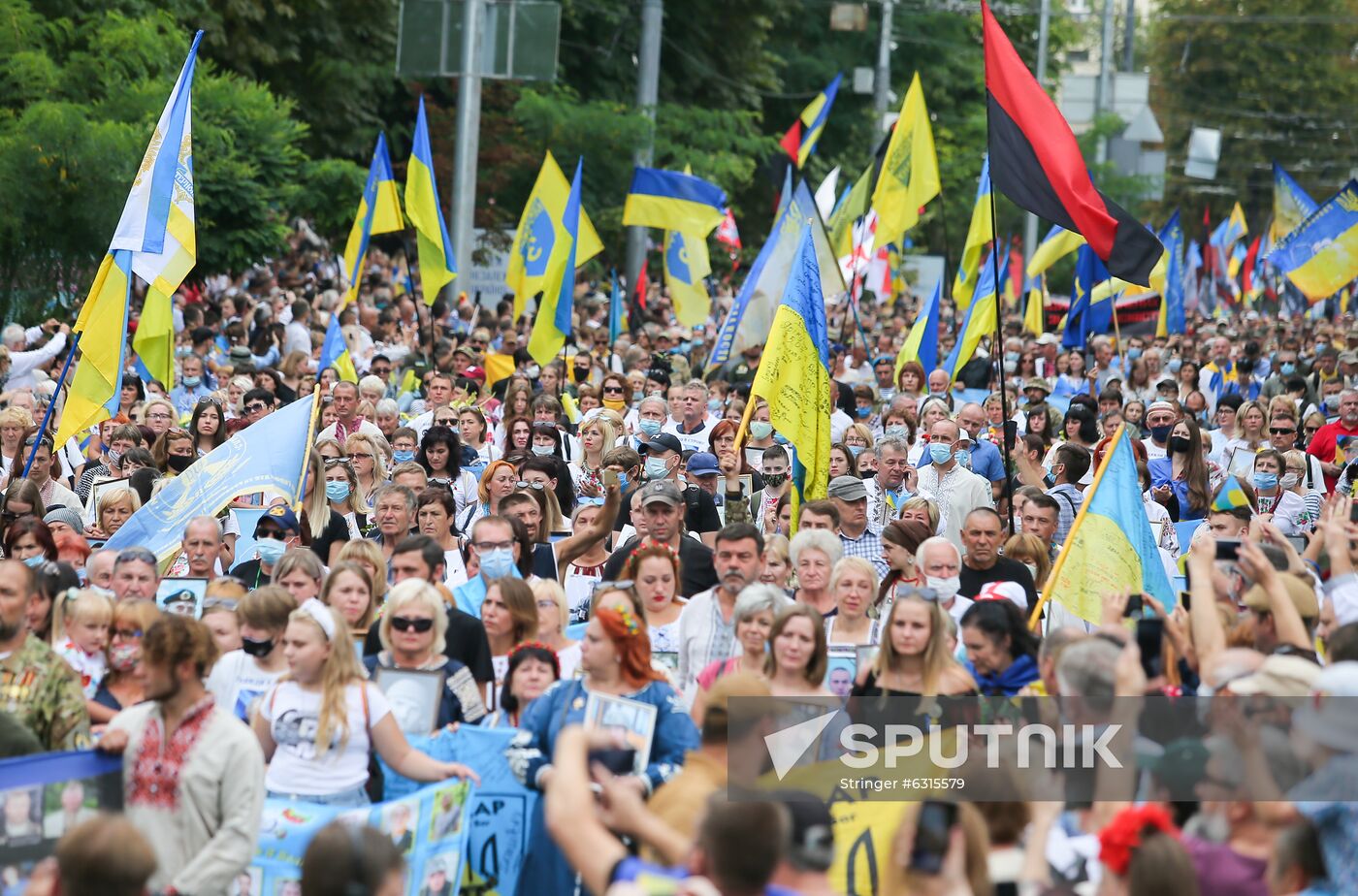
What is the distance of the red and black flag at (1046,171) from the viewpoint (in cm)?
1187

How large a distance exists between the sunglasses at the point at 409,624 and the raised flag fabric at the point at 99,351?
538cm

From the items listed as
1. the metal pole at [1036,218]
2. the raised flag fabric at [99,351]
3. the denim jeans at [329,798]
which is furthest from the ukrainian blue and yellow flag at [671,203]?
the metal pole at [1036,218]

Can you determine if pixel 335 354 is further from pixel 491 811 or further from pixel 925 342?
pixel 491 811

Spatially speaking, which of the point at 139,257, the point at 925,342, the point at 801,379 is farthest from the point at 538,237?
the point at 801,379

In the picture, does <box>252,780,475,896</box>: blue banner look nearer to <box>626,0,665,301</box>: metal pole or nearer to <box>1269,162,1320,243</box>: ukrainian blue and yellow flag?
<box>1269,162,1320,243</box>: ukrainian blue and yellow flag

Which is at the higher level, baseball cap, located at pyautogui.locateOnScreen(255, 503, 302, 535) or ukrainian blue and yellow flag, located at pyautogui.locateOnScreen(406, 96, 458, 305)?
ukrainian blue and yellow flag, located at pyautogui.locateOnScreen(406, 96, 458, 305)

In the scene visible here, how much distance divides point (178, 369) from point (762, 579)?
9128 mm

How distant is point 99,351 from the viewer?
12266mm

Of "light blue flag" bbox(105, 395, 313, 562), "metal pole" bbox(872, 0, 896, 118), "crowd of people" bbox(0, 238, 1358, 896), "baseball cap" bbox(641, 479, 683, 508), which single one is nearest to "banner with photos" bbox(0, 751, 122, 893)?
"crowd of people" bbox(0, 238, 1358, 896)

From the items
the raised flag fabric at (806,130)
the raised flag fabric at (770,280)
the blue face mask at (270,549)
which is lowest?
the blue face mask at (270,549)

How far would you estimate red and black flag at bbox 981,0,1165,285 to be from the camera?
38.9 feet

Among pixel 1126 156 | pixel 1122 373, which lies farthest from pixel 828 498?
pixel 1126 156

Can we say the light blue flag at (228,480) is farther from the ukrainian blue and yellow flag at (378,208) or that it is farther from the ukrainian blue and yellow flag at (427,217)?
the ukrainian blue and yellow flag at (378,208)

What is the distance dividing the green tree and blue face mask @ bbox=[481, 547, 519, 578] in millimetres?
65079
